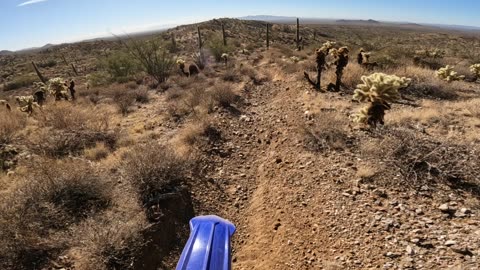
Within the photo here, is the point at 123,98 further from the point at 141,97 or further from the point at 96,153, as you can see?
the point at 96,153

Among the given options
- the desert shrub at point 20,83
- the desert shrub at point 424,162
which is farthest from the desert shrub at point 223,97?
the desert shrub at point 20,83

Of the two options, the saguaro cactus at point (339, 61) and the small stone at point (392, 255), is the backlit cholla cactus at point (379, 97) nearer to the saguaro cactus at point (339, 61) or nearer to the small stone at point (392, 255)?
the saguaro cactus at point (339, 61)

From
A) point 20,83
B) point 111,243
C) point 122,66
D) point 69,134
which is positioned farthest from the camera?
point 20,83

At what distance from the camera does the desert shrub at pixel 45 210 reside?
4.17 metres

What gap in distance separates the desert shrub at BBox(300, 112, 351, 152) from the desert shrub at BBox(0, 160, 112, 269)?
161 inches

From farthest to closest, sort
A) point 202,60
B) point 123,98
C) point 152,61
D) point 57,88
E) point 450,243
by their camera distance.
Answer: point 202,60 < point 152,61 < point 57,88 < point 123,98 < point 450,243

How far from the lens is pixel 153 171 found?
555cm

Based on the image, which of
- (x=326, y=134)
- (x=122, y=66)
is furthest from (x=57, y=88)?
(x=326, y=134)

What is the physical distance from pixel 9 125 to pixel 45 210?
6200mm

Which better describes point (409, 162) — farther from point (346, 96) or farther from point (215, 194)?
point (346, 96)

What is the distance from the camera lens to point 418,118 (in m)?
8.02

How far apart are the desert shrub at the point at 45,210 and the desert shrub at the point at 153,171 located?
0.50 meters

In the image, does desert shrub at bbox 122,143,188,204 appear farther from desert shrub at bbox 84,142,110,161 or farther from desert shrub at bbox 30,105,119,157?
desert shrub at bbox 30,105,119,157

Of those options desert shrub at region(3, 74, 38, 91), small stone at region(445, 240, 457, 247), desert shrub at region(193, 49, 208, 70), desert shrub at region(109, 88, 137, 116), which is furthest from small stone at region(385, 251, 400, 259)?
desert shrub at region(3, 74, 38, 91)
